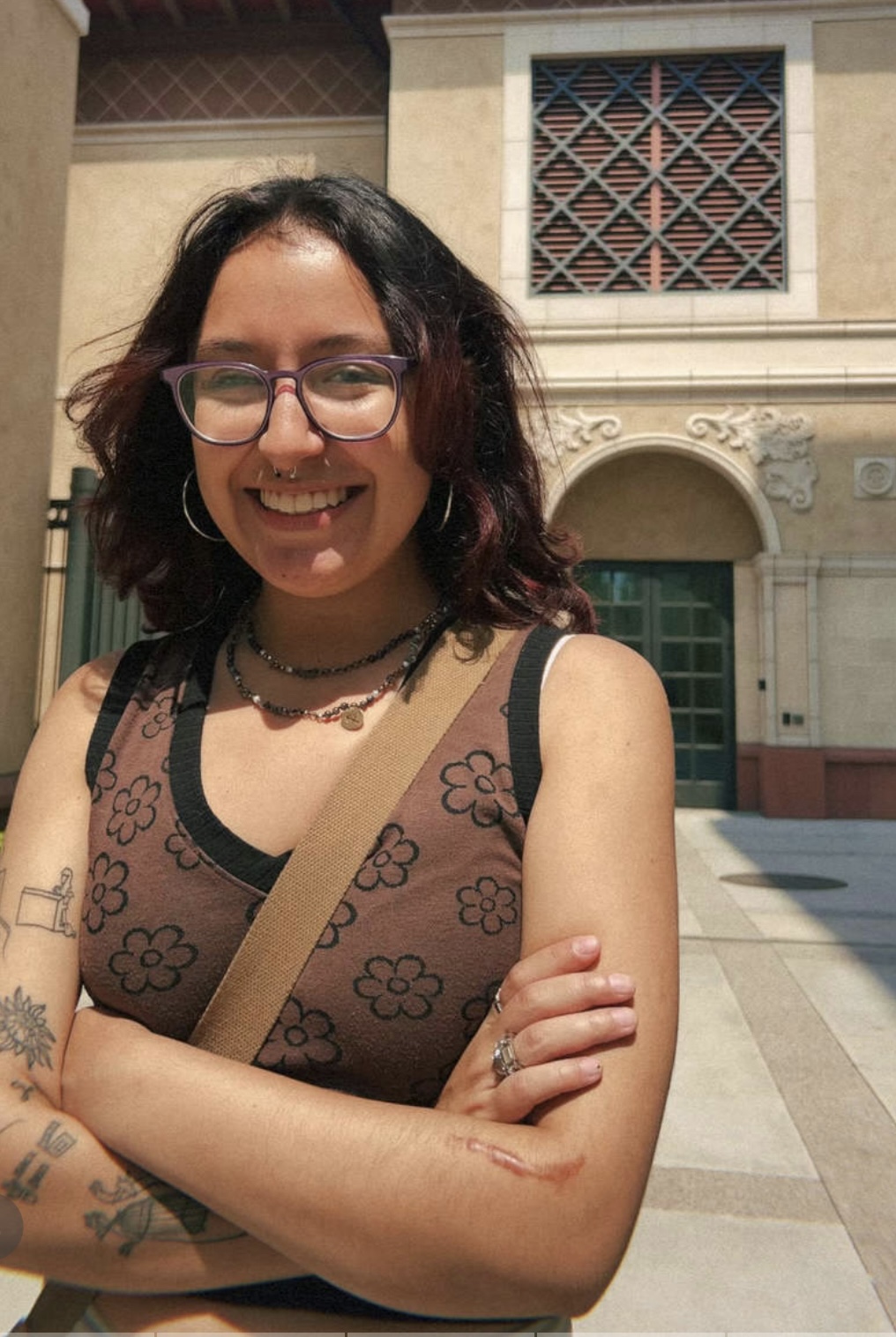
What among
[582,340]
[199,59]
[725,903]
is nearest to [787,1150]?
[725,903]

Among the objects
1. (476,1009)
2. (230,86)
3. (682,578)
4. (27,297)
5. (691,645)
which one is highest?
(230,86)

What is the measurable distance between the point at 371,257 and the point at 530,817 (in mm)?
736

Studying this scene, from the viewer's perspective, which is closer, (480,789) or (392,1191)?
(392,1191)

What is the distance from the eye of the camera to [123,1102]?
104cm

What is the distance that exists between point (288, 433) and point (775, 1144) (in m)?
2.55

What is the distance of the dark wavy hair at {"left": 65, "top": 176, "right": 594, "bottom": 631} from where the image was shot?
1.25m

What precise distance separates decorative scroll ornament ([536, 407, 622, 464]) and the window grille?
1327 mm

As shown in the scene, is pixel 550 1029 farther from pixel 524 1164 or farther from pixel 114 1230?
pixel 114 1230

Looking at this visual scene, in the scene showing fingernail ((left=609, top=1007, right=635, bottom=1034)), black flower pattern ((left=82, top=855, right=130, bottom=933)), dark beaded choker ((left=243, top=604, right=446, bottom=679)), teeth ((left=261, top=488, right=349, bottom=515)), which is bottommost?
fingernail ((left=609, top=1007, right=635, bottom=1034))

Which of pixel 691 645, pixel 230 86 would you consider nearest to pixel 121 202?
pixel 230 86

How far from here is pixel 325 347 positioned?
1.19 m

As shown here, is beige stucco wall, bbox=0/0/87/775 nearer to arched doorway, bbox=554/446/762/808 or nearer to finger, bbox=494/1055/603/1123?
arched doorway, bbox=554/446/762/808

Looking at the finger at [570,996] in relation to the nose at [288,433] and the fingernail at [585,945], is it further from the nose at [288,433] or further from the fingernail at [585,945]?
the nose at [288,433]

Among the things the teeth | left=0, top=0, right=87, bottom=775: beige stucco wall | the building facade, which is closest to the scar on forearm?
the teeth
